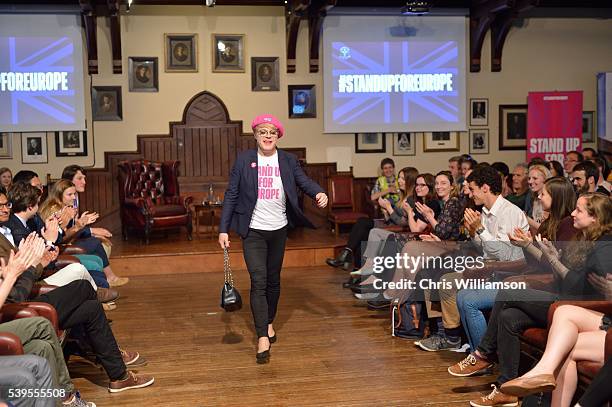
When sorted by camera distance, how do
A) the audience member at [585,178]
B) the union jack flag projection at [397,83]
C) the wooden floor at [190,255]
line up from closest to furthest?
1. the audience member at [585,178]
2. the wooden floor at [190,255]
3. the union jack flag projection at [397,83]

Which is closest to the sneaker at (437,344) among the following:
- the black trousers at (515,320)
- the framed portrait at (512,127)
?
the black trousers at (515,320)

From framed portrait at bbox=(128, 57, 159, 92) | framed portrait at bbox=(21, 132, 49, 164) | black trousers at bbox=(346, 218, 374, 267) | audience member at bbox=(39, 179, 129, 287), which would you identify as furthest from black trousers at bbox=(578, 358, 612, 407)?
framed portrait at bbox=(21, 132, 49, 164)

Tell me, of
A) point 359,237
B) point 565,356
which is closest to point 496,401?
point 565,356

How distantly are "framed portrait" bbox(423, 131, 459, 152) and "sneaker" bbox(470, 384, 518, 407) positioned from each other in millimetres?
7257

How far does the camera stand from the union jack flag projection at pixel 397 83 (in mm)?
10594

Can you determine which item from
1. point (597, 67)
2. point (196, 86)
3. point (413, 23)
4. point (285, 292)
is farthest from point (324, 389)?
point (597, 67)

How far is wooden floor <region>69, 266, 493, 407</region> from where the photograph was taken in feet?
13.6

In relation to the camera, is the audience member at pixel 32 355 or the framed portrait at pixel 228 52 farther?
the framed portrait at pixel 228 52

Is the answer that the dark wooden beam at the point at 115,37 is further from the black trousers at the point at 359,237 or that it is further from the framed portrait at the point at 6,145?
the black trousers at the point at 359,237

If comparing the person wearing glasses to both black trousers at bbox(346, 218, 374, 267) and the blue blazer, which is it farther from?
black trousers at bbox(346, 218, 374, 267)

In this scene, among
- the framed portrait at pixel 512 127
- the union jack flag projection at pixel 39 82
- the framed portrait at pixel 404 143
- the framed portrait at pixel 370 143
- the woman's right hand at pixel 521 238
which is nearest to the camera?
the woman's right hand at pixel 521 238

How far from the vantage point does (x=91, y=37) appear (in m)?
9.94

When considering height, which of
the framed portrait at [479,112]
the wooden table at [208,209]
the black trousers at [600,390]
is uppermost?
the framed portrait at [479,112]

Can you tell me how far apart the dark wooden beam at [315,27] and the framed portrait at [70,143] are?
3.22 m
